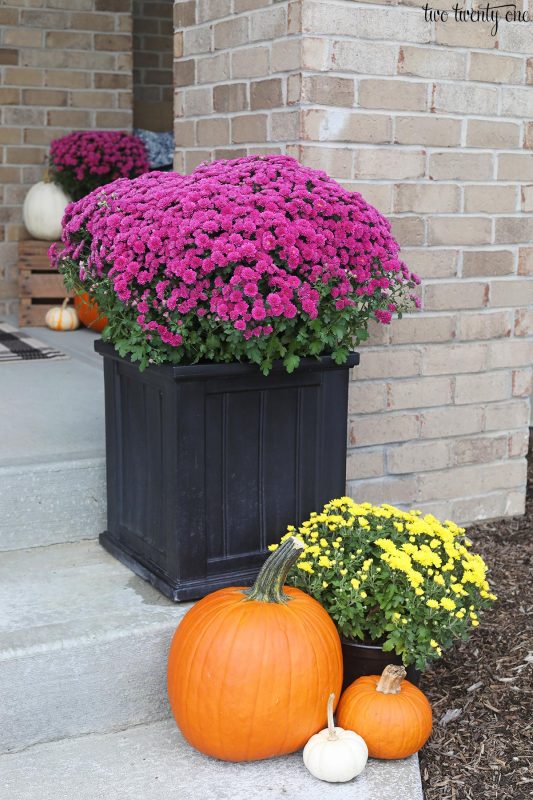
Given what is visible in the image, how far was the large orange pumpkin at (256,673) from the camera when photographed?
1.85 meters

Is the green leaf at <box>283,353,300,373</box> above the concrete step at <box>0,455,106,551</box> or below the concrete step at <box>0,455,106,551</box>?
above

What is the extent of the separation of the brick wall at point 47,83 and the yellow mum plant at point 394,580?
11.1ft

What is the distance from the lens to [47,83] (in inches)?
194

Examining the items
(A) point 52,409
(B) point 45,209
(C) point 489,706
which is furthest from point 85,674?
(B) point 45,209

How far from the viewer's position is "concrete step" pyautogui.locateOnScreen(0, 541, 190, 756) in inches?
76.4

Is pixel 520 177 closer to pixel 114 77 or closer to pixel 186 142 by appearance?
pixel 186 142

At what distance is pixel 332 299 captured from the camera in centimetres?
→ 213

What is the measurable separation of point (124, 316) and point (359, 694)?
950 millimetres

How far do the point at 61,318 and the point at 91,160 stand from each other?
76 cm

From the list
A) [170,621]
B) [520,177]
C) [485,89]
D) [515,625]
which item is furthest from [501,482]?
[170,621]

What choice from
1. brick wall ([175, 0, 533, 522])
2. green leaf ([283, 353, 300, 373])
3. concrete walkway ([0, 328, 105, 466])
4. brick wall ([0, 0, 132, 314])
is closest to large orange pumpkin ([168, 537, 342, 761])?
green leaf ([283, 353, 300, 373])

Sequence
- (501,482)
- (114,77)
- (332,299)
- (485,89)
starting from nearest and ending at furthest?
(332,299) < (485,89) < (501,482) < (114,77)

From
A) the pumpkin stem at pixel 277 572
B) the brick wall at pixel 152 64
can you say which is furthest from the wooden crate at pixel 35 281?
the pumpkin stem at pixel 277 572

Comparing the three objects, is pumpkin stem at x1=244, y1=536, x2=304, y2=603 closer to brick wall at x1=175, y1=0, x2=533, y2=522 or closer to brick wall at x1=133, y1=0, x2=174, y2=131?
brick wall at x1=175, y1=0, x2=533, y2=522
